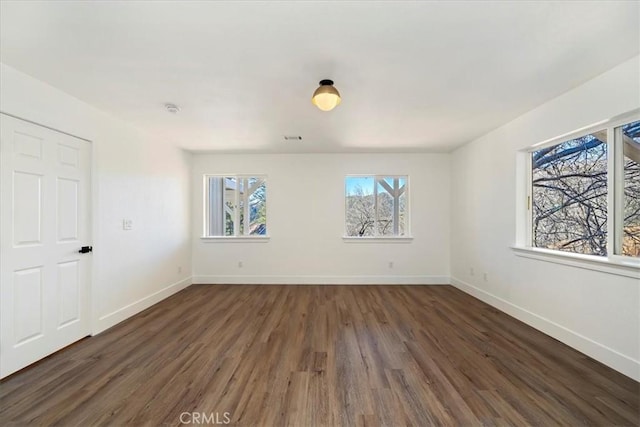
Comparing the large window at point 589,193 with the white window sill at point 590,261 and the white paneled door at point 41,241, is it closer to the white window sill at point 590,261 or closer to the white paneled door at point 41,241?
the white window sill at point 590,261

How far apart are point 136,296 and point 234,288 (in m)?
1.56

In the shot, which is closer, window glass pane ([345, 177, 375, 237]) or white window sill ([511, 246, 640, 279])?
white window sill ([511, 246, 640, 279])

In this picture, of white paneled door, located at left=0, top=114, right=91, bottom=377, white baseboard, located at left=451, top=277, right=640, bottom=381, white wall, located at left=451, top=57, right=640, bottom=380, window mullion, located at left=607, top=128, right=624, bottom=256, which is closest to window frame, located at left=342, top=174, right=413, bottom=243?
white wall, located at left=451, top=57, right=640, bottom=380

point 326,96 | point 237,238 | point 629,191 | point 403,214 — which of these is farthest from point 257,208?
point 629,191

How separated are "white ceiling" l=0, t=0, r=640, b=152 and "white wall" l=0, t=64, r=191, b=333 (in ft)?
0.61

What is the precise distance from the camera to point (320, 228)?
16.9 feet

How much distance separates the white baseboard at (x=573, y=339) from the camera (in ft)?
6.97

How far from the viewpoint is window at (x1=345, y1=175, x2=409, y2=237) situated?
523cm

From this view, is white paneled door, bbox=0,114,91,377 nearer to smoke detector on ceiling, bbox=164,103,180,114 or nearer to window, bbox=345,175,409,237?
smoke detector on ceiling, bbox=164,103,180,114

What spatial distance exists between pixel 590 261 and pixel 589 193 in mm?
716

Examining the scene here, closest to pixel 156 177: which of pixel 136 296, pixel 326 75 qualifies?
pixel 136 296

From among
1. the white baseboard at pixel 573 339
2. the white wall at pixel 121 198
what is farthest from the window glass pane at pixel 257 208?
the white baseboard at pixel 573 339

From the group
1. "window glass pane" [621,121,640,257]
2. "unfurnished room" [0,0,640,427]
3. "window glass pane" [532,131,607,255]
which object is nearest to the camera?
"unfurnished room" [0,0,640,427]

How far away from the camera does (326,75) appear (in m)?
2.24
